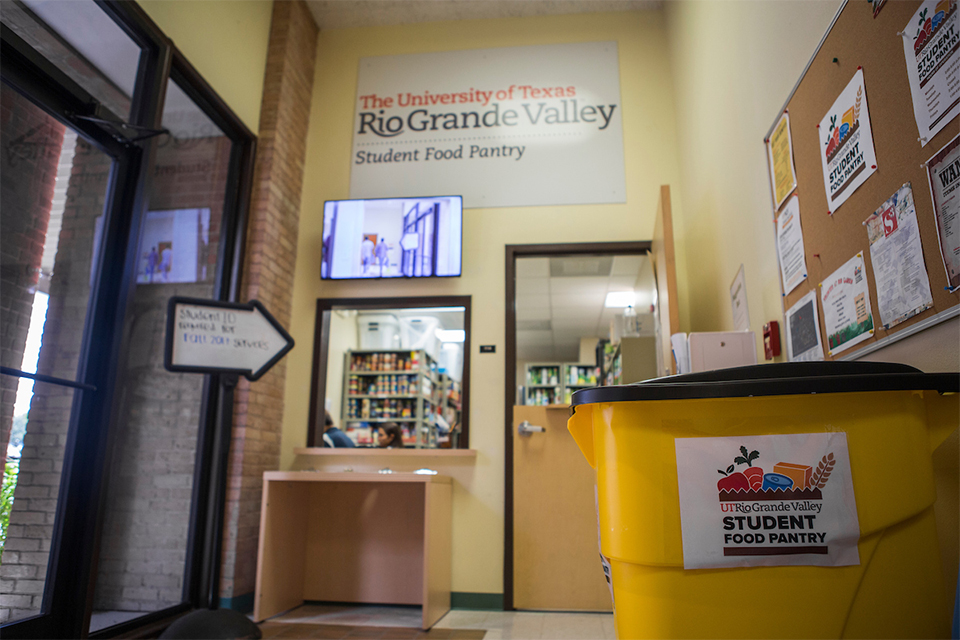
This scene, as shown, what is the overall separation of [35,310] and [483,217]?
265 centimetres

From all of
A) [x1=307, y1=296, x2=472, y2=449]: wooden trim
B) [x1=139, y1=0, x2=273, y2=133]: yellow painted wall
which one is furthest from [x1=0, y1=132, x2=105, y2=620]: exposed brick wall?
[x1=307, y1=296, x2=472, y2=449]: wooden trim

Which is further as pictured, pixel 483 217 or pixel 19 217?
pixel 483 217

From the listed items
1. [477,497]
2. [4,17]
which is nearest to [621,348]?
[477,497]

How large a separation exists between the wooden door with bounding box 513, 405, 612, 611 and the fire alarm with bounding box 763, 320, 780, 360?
1476 millimetres

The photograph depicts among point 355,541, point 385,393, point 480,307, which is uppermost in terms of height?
point 480,307

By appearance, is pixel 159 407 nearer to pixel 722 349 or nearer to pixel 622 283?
pixel 722 349

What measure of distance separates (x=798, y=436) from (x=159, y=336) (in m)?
3.16

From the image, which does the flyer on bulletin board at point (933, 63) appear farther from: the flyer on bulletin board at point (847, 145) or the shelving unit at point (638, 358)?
the shelving unit at point (638, 358)

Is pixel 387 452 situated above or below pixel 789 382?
below

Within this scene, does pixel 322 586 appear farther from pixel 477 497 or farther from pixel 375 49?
pixel 375 49

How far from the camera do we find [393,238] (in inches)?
164

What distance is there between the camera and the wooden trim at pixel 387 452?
12.6ft

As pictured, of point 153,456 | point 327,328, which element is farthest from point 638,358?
point 153,456

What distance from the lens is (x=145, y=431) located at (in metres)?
3.19
